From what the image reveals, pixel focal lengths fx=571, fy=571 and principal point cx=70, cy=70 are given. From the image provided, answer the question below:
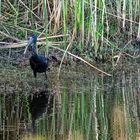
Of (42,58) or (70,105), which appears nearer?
(70,105)

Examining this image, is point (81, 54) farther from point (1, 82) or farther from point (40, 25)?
point (1, 82)

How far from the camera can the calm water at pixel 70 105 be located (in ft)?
19.5

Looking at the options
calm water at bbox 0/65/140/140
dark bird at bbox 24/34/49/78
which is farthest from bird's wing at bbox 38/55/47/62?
calm water at bbox 0/65/140/140

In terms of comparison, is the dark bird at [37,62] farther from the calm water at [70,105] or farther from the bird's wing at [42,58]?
the calm water at [70,105]

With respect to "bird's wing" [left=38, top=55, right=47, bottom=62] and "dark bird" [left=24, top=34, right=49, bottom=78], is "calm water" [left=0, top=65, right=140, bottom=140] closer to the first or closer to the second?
"dark bird" [left=24, top=34, right=49, bottom=78]

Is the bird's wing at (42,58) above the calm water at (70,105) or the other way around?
above

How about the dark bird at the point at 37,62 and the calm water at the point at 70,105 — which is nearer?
the calm water at the point at 70,105

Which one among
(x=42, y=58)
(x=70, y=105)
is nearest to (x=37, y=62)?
(x=42, y=58)

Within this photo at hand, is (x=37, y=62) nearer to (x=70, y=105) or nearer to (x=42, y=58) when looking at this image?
(x=42, y=58)

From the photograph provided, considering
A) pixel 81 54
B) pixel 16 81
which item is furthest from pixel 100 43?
pixel 16 81

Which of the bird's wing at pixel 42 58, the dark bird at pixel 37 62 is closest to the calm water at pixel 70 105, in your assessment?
the dark bird at pixel 37 62

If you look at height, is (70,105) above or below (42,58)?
below

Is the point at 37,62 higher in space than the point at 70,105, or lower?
higher

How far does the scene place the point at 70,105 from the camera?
23.7ft
